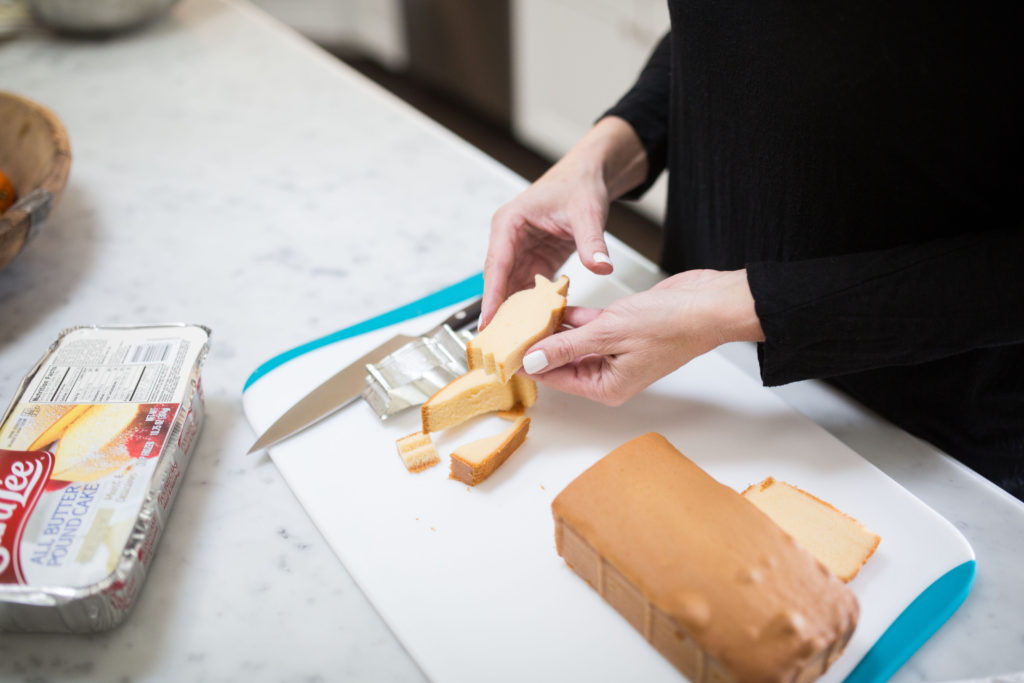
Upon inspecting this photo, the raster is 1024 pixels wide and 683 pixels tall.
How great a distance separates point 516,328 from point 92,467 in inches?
19.6

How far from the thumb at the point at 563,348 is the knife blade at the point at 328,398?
0.72 ft

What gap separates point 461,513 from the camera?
894 millimetres

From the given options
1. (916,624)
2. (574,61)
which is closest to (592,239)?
(916,624)

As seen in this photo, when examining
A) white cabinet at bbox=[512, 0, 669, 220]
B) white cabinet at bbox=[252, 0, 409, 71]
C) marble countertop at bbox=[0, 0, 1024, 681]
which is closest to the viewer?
marble countertop at bbox=[0, 0, 1024, 681]

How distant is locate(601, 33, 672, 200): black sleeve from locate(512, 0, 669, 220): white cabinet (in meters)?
1.50

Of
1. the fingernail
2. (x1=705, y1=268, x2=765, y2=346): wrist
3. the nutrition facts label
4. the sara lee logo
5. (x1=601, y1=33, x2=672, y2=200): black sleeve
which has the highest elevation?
(x1=601, y1=33, x2=672, y2=200): black sleeve

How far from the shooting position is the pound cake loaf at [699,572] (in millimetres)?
666

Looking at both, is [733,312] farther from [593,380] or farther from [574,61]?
[574,61]

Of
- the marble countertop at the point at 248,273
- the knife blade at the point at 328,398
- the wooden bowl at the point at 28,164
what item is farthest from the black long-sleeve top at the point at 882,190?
the wooden bowl at the point at 28,164

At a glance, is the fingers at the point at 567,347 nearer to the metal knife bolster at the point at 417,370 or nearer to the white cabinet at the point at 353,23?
the metal knife bolster at the point at 417,370

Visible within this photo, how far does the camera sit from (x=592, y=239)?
1.04 m

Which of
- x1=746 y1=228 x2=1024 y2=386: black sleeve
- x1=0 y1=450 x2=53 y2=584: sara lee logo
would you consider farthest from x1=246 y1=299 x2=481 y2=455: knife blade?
x1=746 y1=228 x2=1024 y2=386: black sleeve

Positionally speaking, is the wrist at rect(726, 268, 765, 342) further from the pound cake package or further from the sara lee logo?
the sara lee logo

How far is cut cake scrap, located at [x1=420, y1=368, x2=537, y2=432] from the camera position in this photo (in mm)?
964
